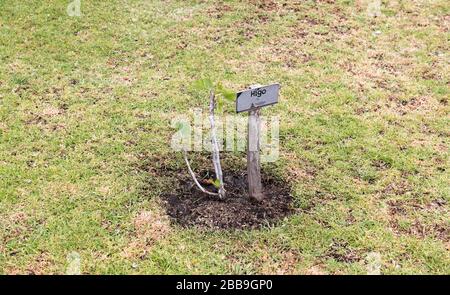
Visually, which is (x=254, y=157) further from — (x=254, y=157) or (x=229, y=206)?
(x=229, y=206)

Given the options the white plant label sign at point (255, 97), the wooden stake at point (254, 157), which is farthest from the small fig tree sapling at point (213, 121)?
the wooden stake at point (254, 157)

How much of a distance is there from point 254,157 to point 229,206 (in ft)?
1.39

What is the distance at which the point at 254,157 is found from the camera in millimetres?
3715

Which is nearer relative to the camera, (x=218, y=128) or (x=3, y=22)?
(x=218, y=128)

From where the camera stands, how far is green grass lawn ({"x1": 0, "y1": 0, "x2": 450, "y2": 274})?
3553 mm

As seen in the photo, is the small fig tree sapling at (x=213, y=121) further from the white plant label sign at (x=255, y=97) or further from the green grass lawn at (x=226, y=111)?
the green grass lawn at (x=226, y=111)

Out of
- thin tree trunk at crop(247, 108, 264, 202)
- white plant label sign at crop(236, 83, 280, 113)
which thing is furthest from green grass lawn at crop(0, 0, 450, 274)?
white plant label sign at crop(236, 83, 280, 113)

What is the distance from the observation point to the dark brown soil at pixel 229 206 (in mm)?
3738

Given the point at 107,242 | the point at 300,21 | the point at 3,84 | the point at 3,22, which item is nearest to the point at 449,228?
the point at 107,242
